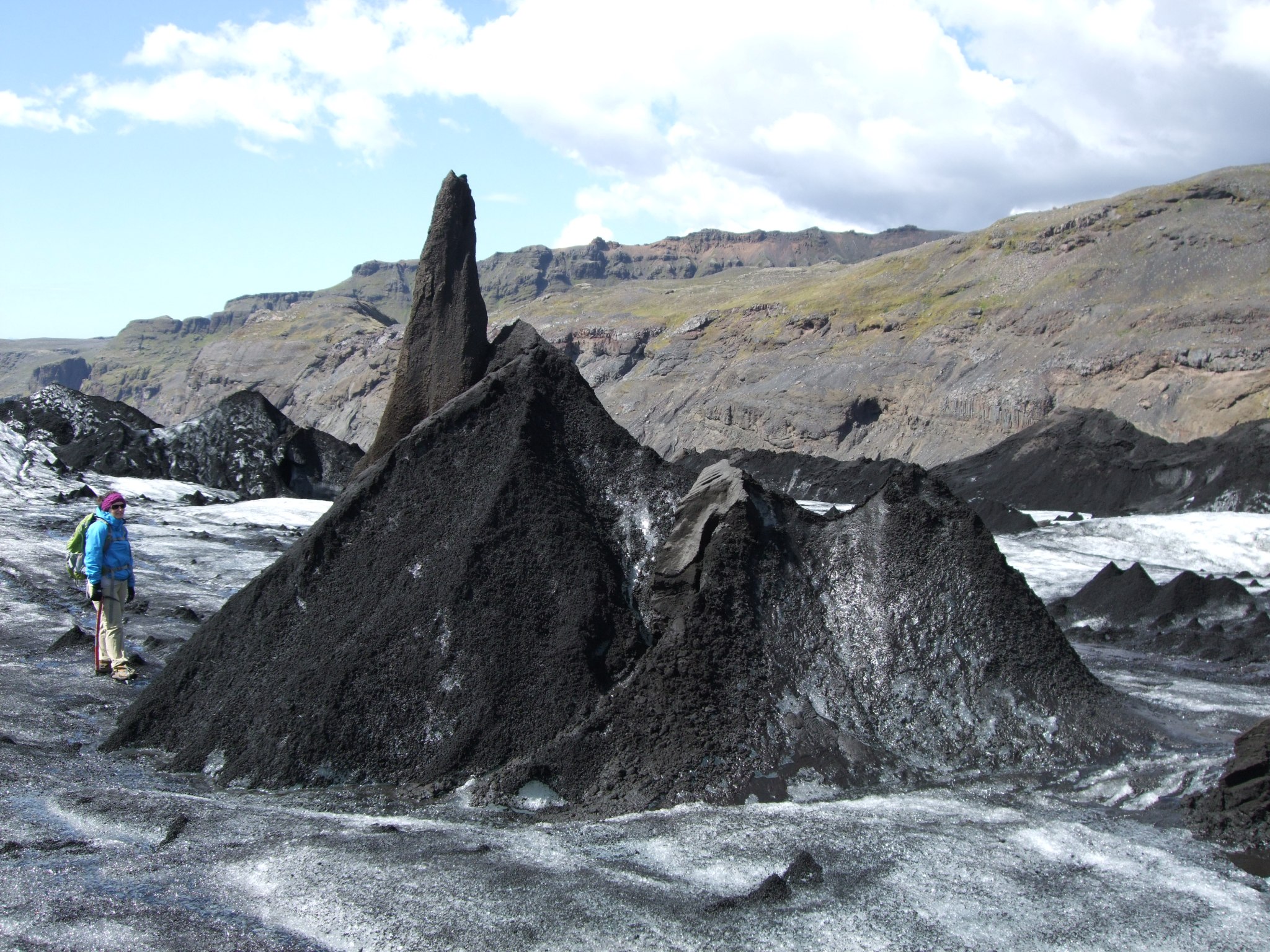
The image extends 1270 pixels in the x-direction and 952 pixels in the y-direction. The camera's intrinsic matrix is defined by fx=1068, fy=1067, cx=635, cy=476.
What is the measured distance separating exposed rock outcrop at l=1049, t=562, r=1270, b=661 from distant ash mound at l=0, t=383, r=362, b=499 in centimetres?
1453

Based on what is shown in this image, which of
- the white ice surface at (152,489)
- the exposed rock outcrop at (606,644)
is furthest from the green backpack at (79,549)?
the white ice surface at (152,489)

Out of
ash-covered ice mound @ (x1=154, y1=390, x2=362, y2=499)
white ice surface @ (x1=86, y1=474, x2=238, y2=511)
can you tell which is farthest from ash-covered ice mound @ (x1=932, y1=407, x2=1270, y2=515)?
white ice surface @ (x1=86, y1=474, x2=238, y2=511)

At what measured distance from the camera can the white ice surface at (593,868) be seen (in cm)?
387

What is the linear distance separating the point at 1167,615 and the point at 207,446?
18387 millimetres

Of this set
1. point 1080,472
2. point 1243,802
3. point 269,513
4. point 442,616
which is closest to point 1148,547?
point 1080,472

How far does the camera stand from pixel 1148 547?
19.3 meters

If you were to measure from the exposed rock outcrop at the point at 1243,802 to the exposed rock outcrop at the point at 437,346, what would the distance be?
29.3 ft

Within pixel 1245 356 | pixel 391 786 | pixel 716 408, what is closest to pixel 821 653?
pixel 391 786

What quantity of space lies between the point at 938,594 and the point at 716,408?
57908 mm

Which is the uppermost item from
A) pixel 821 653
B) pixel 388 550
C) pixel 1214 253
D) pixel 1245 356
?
pixel 1214 253

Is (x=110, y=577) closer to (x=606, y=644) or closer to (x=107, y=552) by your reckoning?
(x=107, y=552)

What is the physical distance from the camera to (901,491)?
744 cm

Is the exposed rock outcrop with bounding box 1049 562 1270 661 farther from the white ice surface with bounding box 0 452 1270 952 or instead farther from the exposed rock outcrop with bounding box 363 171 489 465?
the exposed rock outcrop with bounding box 363 171 489 465

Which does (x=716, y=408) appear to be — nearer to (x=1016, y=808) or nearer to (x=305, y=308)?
(x=1016, y=808)
